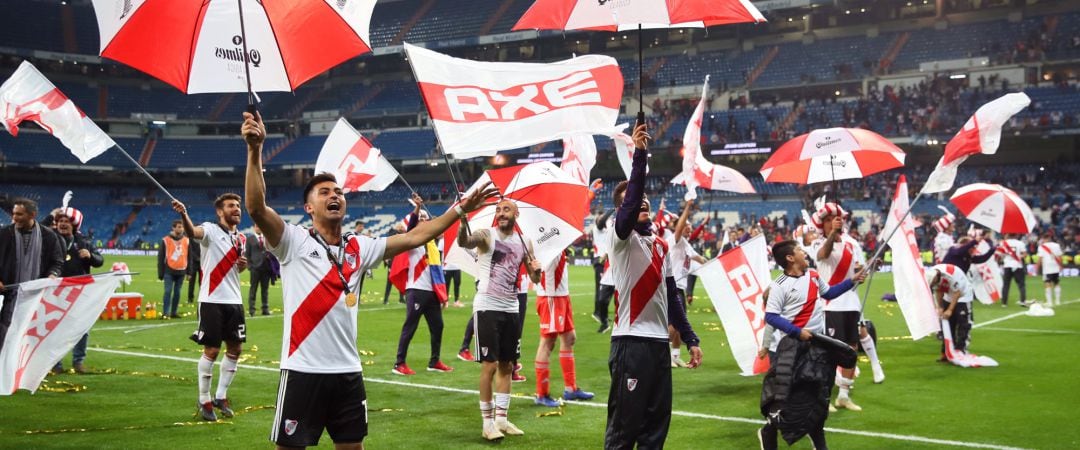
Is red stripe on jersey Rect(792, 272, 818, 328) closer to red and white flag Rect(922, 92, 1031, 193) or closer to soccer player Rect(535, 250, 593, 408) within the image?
red and white flag Rect(922, 92, 1031, 193)

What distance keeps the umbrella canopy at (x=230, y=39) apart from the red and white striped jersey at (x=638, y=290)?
2392 millimetres

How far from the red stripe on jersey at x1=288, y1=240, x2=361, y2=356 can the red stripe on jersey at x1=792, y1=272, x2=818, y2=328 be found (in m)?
3.99

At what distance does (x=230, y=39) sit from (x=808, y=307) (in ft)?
16.1

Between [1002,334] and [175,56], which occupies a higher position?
[175,56]


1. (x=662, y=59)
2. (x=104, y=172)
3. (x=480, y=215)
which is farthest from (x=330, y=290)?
(x=104, y=172)

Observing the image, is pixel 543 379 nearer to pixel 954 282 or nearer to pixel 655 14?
pixel 655 14

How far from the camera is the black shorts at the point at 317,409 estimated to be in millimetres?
4758

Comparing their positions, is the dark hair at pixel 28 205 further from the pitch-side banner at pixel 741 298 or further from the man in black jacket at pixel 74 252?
the pitch-side banner at pixel 741 298

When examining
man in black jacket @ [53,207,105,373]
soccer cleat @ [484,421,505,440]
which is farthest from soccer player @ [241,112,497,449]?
man in black jacket @ [53,207,105,373]

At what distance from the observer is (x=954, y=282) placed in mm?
13195

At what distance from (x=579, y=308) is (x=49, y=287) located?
15.3 metres

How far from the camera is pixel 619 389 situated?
5625mm

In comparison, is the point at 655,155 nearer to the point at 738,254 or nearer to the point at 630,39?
the point at 630,39

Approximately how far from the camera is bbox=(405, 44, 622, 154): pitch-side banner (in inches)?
234
